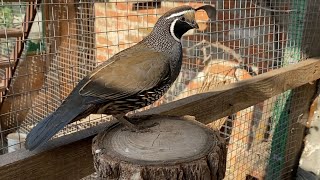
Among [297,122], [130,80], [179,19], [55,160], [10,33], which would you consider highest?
[179,19]

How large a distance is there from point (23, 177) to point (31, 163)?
0.15ft

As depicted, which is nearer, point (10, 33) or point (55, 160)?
point (55, 160)

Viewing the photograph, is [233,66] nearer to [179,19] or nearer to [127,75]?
[179,19]

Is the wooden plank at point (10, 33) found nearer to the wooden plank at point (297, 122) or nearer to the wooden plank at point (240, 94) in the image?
the wooden plank at point (240, 94)

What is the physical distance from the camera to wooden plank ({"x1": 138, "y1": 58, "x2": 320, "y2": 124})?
156 centimetres

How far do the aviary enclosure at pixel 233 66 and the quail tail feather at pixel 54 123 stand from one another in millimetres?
82

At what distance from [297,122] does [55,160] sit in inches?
63.4

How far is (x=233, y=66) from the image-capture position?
9.46 ft

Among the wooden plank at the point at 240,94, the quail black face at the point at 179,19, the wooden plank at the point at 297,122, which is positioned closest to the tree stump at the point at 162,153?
the wooden plank at the point at 240,94

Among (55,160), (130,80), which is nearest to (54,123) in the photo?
(55,160)

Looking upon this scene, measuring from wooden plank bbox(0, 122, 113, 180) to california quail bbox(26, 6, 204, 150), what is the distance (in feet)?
0.18

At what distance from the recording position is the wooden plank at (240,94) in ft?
5.12

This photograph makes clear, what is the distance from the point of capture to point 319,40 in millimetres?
2230

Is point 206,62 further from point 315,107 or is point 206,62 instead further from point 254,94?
point 254,94
